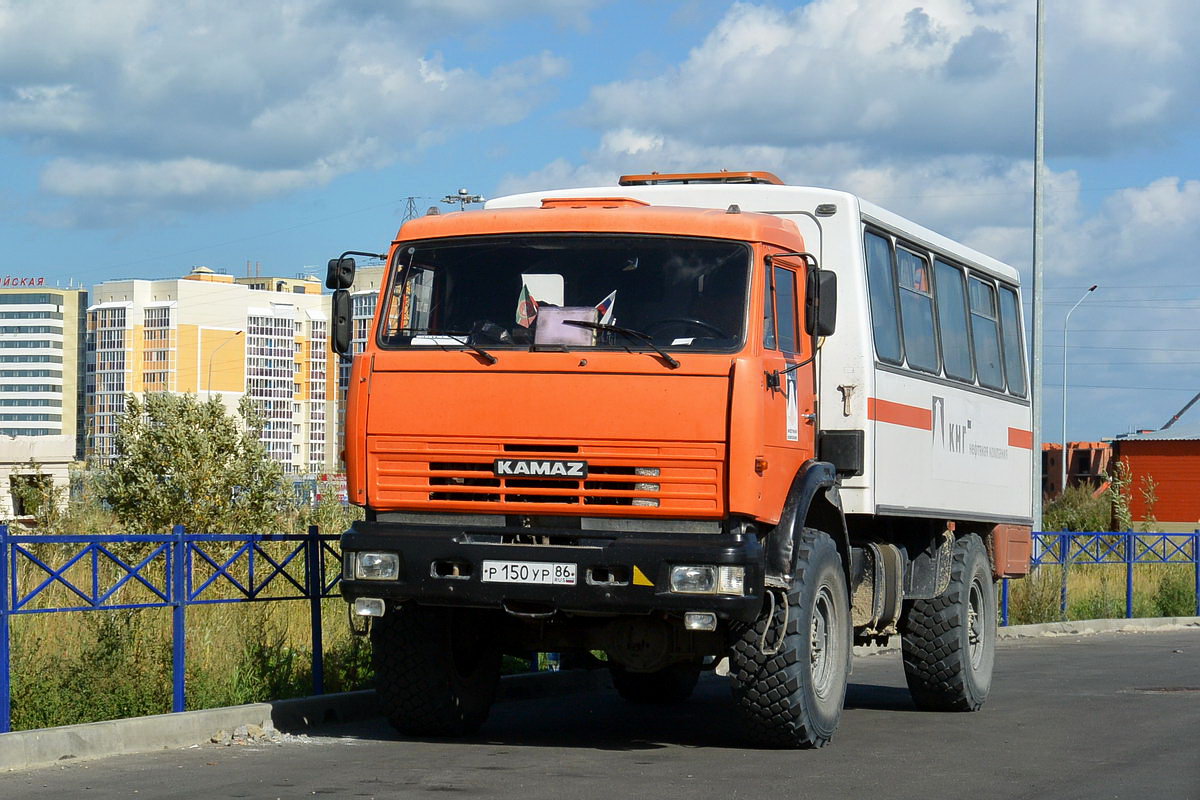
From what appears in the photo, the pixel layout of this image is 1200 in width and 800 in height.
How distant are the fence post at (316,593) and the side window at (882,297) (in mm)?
4121

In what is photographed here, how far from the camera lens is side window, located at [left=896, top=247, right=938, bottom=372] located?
39.3 ft

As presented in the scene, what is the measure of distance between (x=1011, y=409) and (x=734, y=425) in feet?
20.7

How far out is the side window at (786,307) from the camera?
32.5 ft

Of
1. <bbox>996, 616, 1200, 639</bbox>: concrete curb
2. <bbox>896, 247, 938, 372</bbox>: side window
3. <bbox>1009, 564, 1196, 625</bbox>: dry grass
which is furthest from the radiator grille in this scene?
<bbox>1009, 564, 1196, 625</bbox>: dry grass

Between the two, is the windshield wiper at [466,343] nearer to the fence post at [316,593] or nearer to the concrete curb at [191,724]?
the fence post at [316,593]

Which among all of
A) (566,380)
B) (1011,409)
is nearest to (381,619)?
(566,380)

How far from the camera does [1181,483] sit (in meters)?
61.2

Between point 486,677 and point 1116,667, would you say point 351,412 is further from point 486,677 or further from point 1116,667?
point 1116,667

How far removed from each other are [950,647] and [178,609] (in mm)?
5725

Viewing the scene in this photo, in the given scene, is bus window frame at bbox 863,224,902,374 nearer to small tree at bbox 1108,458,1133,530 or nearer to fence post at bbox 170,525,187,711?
fence post at bbox 170,525,187,711

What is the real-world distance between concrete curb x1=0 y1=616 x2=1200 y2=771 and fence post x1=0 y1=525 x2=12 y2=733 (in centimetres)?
20

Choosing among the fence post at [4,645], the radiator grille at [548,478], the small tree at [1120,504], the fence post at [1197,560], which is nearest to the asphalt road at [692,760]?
the fence post at [4,645]

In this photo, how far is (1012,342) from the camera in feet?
49.9

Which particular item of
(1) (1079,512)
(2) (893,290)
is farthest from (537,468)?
(1) (1079,512)
